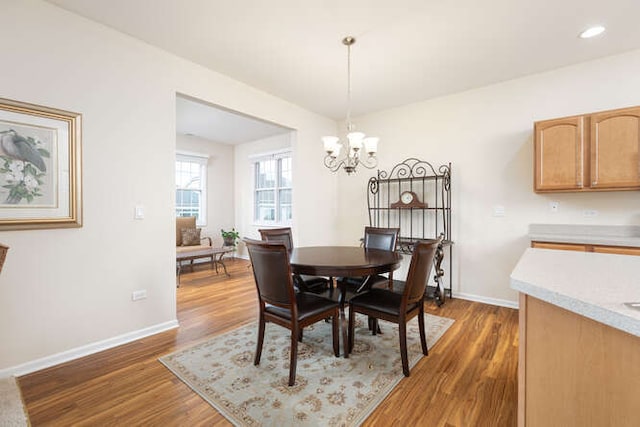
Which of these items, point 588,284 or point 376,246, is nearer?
point 588,284

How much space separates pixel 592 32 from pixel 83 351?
4985mm

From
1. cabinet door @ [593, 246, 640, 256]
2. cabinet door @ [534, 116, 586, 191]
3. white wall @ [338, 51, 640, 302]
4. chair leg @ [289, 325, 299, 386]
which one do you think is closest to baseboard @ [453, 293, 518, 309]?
white wall @ [338, 51, 640, 302]

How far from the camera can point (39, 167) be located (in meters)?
2.13

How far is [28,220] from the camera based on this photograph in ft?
6.79

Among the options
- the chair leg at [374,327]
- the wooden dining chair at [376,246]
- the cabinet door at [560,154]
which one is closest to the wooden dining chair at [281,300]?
the chair leg at [374,327]

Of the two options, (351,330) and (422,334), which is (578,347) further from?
(351,330)

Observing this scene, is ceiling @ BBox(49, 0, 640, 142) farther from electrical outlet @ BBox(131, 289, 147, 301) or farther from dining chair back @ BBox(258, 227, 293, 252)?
electrical outlet @ BBox(131, 289, 147, 301)

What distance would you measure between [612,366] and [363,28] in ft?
8.64

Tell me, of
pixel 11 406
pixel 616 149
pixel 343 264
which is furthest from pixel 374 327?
pixel 616 149

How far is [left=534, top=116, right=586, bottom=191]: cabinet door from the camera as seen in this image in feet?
9.26

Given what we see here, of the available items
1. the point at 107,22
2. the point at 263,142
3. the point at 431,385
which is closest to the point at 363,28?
the point at 107,22

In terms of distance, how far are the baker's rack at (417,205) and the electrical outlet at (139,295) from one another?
9.46ft

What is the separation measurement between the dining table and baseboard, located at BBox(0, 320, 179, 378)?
1517 mm

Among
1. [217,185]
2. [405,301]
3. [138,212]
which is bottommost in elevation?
[405,301]
